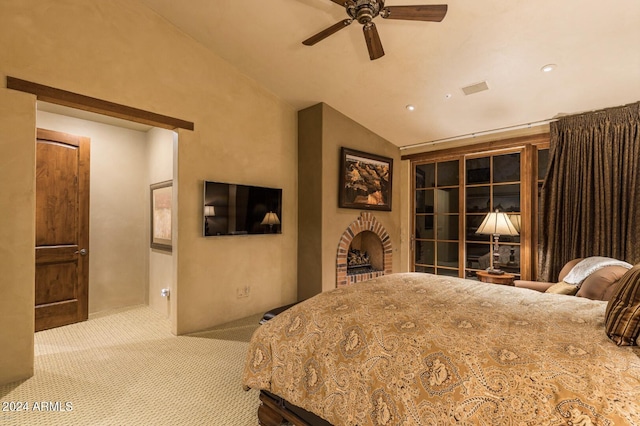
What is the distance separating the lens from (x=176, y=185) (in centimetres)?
318

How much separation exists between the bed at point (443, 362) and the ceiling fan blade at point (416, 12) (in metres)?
1.87

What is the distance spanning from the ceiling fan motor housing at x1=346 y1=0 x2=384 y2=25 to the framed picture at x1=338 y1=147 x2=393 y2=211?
83.6 inches

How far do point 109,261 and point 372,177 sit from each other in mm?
3882

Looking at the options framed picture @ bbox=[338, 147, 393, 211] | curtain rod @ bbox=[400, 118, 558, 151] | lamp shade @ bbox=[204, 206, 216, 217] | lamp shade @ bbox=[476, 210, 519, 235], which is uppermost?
curtain rod @ bbox=[400, 118, 558, 151]

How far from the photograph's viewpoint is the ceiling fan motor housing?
1.97m

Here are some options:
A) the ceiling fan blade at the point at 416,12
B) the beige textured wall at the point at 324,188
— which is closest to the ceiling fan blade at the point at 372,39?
the ceiling fan blade at the point at 416,12

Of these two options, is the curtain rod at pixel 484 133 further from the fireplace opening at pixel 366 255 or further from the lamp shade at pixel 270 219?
the lamp shade at pixel 270 219

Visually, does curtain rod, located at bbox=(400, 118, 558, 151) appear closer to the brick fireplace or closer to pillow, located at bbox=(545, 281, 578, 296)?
the brick fireplace

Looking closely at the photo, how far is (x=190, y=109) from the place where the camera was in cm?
326

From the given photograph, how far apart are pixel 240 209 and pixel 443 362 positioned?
2.86 metres

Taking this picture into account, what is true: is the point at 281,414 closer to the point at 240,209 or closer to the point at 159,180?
the point at 240,209

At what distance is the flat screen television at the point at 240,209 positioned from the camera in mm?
3338

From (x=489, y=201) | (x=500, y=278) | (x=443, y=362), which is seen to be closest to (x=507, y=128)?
(x=489, y=201)

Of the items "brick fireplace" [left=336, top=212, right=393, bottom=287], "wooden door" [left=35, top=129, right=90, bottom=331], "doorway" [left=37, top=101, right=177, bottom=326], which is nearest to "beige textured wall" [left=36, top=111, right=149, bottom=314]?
"doorway" [left=37, top=101, right=177, bottom=326]
